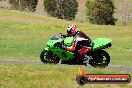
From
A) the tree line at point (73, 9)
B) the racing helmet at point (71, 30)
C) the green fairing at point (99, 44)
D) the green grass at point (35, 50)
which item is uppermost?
the racing helmet at point (71, 30)

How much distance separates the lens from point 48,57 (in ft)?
64.1

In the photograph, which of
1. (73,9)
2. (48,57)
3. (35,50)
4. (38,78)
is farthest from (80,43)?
(73,9)

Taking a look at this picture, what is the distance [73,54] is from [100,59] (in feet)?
3.96

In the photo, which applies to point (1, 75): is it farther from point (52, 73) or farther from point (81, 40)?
point (81, 40)

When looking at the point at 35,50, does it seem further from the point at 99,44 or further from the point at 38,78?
the point at 38,78

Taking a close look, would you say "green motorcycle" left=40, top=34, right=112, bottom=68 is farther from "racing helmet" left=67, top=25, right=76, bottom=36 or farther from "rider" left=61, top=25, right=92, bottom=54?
"racing helmet" left=67, top=25, right=76, bottom=36

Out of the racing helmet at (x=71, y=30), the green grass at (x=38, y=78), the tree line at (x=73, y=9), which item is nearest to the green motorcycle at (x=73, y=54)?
the racing helmet at (x=71, y=30)

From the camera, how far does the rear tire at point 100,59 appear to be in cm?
1927

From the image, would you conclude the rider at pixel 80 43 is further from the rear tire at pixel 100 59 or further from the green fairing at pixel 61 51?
the rear tire at pixel 100 59

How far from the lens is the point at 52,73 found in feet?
48.9

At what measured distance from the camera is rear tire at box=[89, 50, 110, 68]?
63.2 ft

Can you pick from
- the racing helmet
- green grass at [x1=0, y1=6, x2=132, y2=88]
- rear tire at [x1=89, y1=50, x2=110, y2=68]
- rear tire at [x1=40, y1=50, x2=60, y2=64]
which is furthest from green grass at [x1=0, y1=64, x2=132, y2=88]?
rear tire at [x1=89, y1=50, x2=110, y2=68]

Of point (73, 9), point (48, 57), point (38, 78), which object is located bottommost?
point (73, 9)

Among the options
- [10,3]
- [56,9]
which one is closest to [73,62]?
[56,9]
